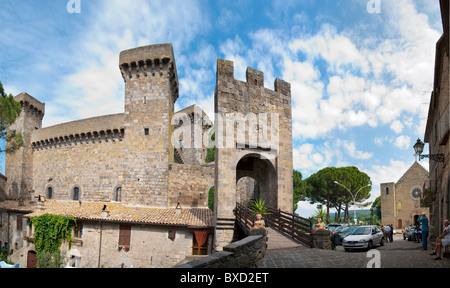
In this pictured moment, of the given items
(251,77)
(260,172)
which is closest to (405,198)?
(260,172)

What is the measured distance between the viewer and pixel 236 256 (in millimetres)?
7055

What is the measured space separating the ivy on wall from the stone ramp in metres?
15.0

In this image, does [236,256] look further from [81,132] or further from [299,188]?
[299,188]

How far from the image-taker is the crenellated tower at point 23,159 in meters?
32.4

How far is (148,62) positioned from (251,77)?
1039 cm

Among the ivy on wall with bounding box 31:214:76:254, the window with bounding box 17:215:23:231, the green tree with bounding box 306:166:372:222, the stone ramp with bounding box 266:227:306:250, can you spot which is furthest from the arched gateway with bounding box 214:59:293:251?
the green tree with bounding box 306:166:372:222

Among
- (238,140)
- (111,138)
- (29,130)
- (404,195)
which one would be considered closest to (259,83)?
(238,140)

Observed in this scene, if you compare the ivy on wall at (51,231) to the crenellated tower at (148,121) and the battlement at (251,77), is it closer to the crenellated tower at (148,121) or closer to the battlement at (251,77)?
the crenellated tower at (148,121)

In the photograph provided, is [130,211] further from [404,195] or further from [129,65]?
[404,195]

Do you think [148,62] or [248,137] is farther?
[148,62]

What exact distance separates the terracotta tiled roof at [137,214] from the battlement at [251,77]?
8.93m

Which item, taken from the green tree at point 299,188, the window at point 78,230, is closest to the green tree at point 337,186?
the green tree at point 299,188

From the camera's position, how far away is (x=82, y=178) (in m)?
28.2
